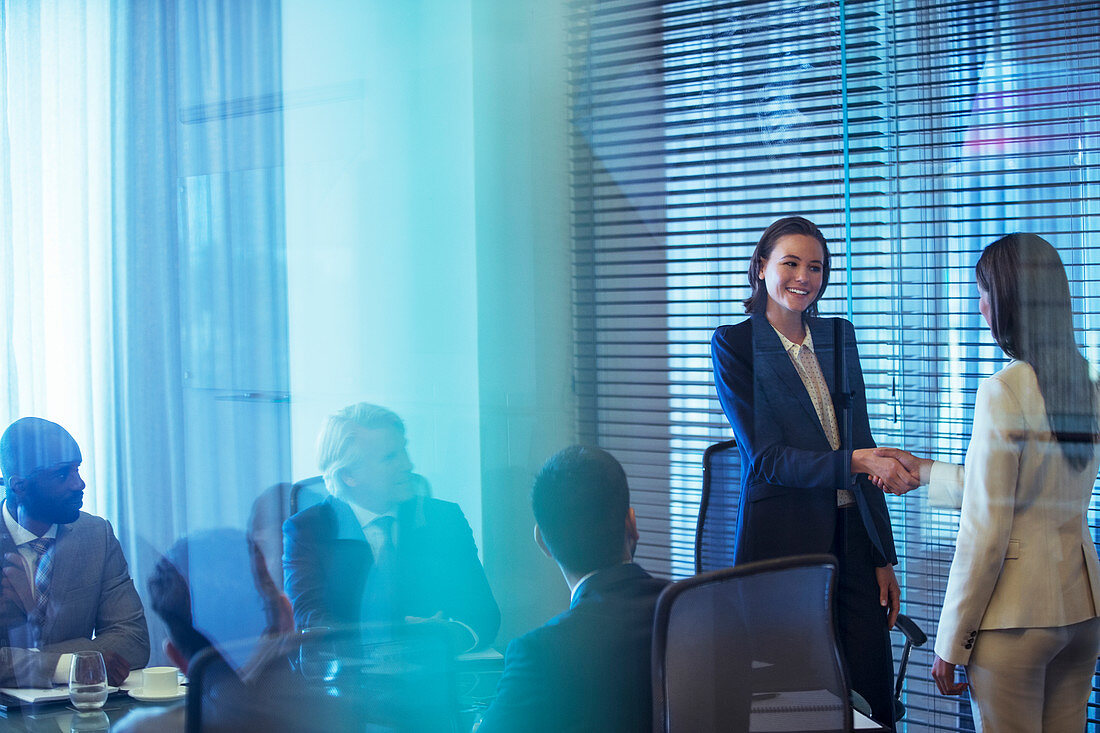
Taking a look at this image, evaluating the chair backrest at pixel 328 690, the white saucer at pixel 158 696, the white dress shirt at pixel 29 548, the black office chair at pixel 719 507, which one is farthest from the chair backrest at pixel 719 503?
the white dress shirt at pixel 29 548

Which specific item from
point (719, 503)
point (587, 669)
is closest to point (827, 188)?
point (719, 503)

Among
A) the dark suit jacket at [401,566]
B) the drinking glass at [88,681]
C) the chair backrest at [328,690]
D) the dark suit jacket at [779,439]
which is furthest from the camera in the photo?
the dark suit jacket at [779,439]

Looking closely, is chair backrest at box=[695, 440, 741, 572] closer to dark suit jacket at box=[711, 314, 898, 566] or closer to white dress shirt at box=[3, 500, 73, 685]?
dark suit jacket at box=[711, 314, 898, 566]

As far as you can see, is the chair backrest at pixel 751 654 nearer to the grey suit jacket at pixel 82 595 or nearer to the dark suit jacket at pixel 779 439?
the dark suit jacket at pixel 779 439

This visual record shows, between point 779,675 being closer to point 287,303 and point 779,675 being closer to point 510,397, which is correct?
point 510,397

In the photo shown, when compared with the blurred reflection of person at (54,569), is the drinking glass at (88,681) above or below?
below

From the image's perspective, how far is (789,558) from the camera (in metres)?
1.45

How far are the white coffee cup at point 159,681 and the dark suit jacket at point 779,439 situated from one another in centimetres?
92

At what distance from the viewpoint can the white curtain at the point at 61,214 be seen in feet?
4.73

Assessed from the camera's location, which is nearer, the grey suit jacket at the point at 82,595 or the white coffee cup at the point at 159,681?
the white coffee cup at the point at 159,681

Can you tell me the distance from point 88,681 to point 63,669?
15cm

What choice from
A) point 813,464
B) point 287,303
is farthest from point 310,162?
point 813,464

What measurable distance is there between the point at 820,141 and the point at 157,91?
1.12m

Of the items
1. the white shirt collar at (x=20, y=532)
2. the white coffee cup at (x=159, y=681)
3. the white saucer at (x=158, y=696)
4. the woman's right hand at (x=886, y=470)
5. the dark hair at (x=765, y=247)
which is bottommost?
the white saucer at (x=158, y=696)
